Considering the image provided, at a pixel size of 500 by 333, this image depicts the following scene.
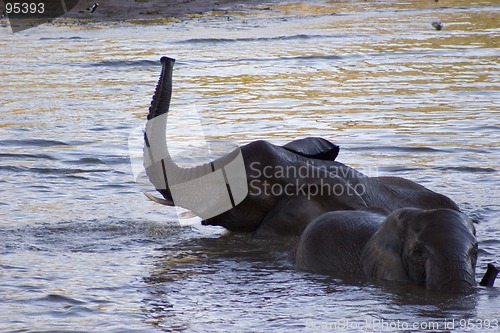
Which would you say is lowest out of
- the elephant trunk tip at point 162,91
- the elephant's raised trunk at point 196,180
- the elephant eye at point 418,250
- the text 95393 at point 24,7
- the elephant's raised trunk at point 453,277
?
the elephant's raised trunk at point 453,277

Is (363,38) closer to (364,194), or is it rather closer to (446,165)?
(446,165)

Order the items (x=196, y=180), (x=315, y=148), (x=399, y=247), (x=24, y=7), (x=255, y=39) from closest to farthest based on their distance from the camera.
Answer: (x=399, y=247), (x=196, y=180), (x=315, y=148), (x=255, y=39), (x=24, y=7)

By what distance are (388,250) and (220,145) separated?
16.8ft

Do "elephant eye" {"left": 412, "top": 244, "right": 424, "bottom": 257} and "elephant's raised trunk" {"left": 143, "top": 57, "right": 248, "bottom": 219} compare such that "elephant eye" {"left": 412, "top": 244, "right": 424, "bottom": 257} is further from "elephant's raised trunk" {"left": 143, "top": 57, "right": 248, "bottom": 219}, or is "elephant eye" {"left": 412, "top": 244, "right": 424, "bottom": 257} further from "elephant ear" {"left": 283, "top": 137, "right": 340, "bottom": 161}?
"elephant ear" {"left": 283, "top": 137, "right": 340, "bottom": 161}

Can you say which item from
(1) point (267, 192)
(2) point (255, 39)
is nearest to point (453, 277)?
(1) point (267, 192)

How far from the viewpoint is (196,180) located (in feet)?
22.7

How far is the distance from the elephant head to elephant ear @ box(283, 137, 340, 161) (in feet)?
5.25

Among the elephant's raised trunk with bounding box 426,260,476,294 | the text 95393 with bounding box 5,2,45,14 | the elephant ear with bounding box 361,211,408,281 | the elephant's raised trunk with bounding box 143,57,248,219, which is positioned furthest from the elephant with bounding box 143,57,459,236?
the text 95393 with bounding box 5,2,45,14

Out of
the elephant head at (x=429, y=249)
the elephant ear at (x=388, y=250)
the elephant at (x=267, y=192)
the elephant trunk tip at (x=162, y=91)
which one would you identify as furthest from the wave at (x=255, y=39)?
the elephant head at (x=429, y=249)

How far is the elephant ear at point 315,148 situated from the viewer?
23.9 ft

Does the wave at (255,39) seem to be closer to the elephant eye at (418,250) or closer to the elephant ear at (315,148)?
the elephant ear at (315,148)

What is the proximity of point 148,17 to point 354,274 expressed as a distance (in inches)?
690

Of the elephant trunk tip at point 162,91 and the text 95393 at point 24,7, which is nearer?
the elephant trunk tip at point 162,91

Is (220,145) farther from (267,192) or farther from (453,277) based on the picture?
(453,277)
